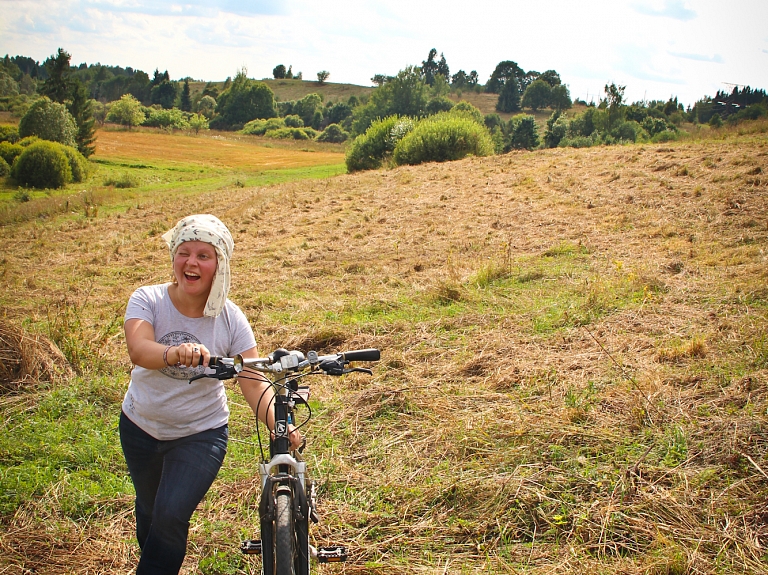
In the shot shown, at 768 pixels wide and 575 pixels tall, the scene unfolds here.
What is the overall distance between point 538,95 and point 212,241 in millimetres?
128488

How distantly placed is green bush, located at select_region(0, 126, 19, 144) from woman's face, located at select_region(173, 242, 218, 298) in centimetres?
5006

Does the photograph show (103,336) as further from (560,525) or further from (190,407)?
(560,525)

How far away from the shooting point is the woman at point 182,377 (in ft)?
8.56

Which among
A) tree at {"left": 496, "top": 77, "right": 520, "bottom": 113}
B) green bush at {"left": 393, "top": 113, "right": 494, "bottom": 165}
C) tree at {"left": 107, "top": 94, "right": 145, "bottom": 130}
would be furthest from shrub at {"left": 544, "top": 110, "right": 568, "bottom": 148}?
tree at {"left": 107, "top": 94, "right": 145, "bottom": 130}

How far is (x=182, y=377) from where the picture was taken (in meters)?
2.74

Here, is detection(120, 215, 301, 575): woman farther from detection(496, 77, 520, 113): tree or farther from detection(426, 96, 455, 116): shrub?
detection(496, 77, 520, 113): tree

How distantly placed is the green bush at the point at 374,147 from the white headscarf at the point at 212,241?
39964mm

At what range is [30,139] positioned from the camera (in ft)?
136

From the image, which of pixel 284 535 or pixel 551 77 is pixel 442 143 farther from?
pixel 551 77

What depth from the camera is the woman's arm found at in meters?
2.31

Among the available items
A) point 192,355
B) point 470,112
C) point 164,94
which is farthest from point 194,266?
point 164,94

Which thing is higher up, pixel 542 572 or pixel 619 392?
pixel 619 392

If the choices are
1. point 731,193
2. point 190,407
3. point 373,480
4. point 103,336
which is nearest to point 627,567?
point 373,480

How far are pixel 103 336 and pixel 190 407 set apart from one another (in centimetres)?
527
